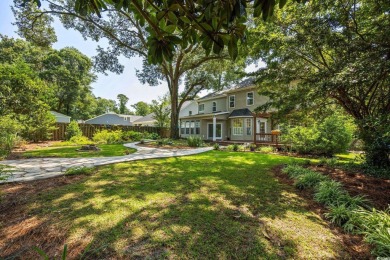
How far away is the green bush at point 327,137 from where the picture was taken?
9891 millimetres

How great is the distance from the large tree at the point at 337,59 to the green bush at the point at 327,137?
292cm

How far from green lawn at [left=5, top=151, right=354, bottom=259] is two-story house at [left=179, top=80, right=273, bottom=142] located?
1284cm

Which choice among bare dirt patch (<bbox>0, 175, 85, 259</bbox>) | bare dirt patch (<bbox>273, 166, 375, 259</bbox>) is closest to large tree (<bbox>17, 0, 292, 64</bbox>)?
bare dirt patch (<bbox>0, 175, 85, 259</bbox>)

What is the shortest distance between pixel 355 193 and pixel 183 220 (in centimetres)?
354

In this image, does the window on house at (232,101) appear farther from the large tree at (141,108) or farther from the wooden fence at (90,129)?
the large tree at (141,108)

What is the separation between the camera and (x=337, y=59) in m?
5.99

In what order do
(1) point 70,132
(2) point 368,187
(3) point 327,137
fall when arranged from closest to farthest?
(2) point 368,187, (3) point 327,137, (1) point 70,132

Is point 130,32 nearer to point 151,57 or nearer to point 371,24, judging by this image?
point 371,24

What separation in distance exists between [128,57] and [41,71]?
1824 centimetres

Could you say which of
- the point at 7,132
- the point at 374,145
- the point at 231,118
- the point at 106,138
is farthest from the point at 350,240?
the point at 231,118

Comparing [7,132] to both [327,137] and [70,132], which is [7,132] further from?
[327,137]

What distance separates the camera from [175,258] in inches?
76.2

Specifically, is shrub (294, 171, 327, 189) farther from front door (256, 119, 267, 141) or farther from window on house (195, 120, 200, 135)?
window on house (195, 120, 200, 135)

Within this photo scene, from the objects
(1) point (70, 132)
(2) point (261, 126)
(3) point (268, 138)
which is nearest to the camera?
(1) point (70, 132)
